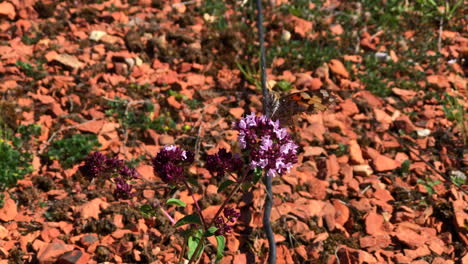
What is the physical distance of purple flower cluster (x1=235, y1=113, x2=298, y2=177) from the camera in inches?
111

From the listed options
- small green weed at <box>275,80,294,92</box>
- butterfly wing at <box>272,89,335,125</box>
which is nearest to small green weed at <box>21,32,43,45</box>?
small green weed at <box>275,80,294,92</box>

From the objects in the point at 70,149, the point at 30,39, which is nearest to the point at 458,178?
the point at 70,149

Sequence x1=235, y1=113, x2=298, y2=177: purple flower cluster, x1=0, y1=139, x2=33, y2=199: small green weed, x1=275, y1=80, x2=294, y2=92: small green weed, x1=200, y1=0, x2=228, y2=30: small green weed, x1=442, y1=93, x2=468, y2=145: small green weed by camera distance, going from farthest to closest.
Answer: x1=200, y1=0, x2=228, y2=30: small green weed → x1=275, y1=80, x2=294, y2=92: small green weed → x1=442, y1=93, x2=468, y2=145: small green weed → x1=0, y1=139, x2=33, y2=199: small green weed → x1=235, y1=113, x2=298, y2=177: purple flower cluster

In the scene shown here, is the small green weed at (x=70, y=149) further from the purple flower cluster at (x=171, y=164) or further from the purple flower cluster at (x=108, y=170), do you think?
the purple flower cluster at (x=171, y=164)

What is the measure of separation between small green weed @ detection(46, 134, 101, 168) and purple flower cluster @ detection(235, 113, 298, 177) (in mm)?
2379

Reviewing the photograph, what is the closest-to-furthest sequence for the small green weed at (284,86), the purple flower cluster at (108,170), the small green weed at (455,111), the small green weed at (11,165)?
the purple flower cluster at (108,170) < the small green weed at (11,165) < the small green weed at (455,111) < the small green weed at (284,86)

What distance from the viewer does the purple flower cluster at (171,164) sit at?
3.02m

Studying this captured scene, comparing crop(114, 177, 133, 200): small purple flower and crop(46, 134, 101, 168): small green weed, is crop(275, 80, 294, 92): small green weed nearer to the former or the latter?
crop(46, 134, 101, 168): small green weed

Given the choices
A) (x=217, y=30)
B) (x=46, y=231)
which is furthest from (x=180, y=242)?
(x=217, y=30)

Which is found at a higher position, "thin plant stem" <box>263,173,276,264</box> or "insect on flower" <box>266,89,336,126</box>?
"insect on flower" <box>266,89,336,126</box>

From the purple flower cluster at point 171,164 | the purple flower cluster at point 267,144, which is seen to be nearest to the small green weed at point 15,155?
the purple flower cluster at point 171,164

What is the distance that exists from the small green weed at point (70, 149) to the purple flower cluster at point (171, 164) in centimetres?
192

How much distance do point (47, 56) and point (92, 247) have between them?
284 centimetres

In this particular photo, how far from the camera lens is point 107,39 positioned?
6266 mm
